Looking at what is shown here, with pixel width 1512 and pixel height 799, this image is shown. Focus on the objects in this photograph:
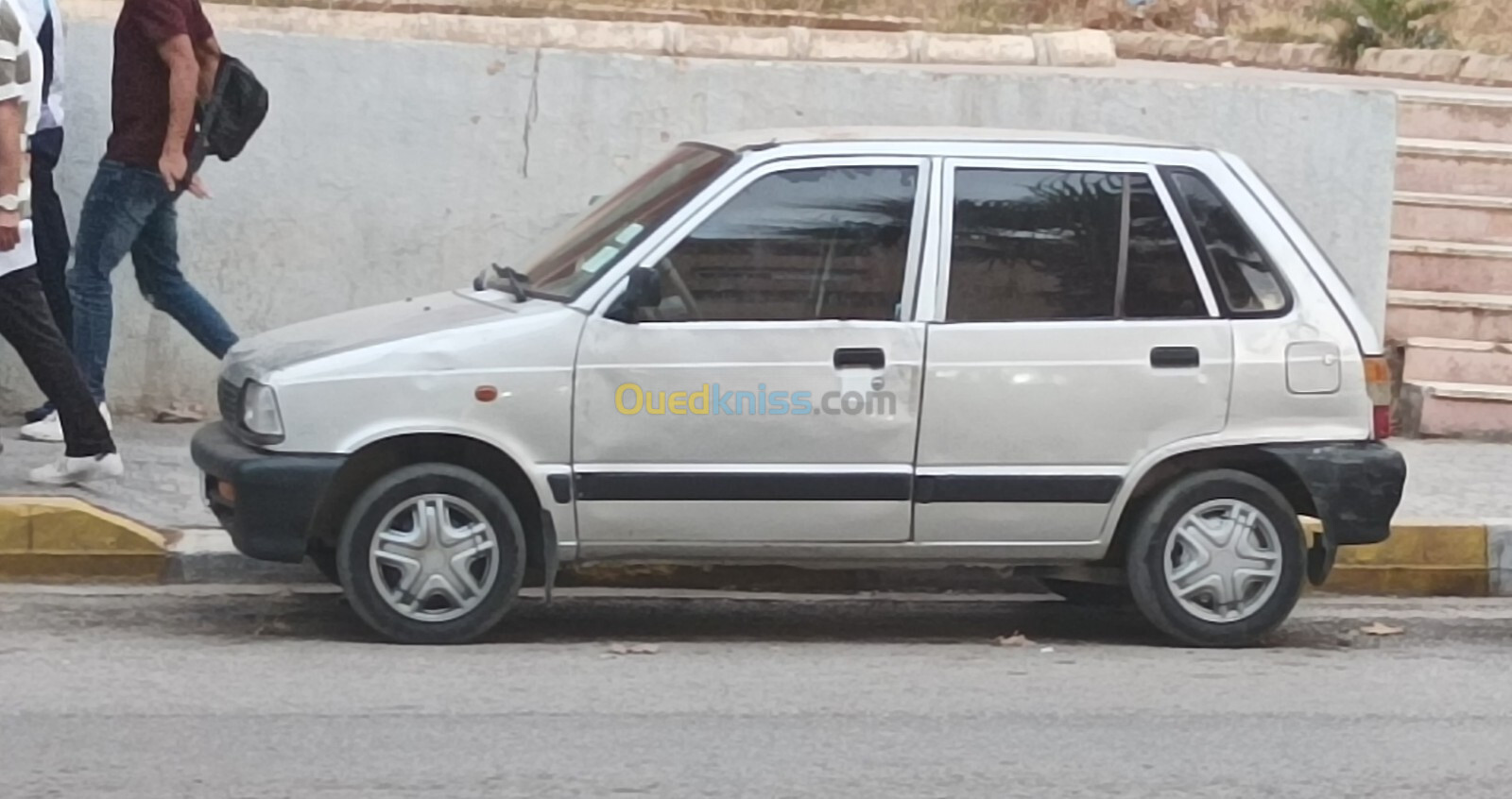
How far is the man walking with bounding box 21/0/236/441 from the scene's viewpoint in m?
8.24

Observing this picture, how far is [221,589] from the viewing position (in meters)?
7.35

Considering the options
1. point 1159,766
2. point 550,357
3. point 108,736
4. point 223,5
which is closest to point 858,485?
point 550,357

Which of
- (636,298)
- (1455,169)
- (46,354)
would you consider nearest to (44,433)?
(46,354)

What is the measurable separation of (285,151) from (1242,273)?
4560 millimetres

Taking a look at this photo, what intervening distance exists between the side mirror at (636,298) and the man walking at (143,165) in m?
2.67

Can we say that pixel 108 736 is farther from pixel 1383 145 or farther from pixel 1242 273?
pixel 1383 145

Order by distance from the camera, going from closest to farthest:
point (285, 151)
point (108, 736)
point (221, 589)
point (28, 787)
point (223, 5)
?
point (28, 787), point (108, 736), point (221, 589), point (285, 151), point (223, 5)

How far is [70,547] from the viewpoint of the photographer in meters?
7.36

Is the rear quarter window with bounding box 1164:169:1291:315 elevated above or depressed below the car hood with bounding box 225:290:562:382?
above

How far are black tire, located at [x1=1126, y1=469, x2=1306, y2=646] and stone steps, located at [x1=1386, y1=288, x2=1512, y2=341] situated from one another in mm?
4038

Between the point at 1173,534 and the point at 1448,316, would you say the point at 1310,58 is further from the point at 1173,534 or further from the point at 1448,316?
the point at 1173,534

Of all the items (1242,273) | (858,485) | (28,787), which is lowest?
(28,787)

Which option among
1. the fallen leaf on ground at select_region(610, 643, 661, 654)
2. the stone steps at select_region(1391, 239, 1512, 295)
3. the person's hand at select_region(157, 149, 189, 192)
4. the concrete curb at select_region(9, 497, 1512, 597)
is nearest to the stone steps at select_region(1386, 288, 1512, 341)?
the stone steps at select_region(1391, 239, 1512, 295)

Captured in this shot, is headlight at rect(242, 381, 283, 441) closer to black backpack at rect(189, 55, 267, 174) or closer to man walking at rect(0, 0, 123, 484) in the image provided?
man walking at rect(0, 0, 123, 484)
